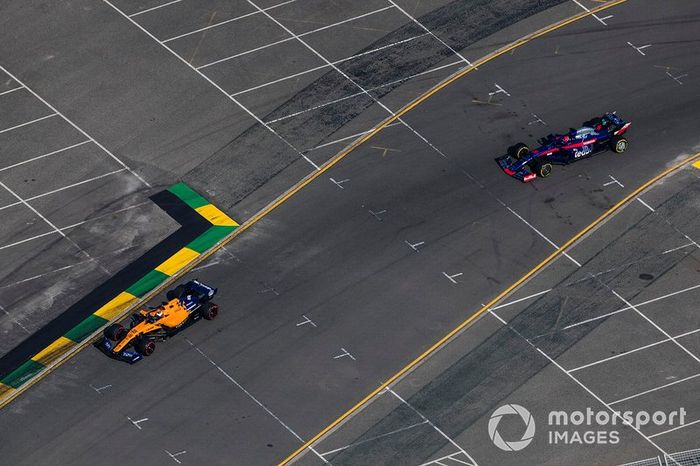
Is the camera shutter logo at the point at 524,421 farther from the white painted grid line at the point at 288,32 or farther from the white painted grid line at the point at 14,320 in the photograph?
the white painted grid line at the point at 288,32

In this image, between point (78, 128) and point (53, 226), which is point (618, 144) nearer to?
point (78, 128)

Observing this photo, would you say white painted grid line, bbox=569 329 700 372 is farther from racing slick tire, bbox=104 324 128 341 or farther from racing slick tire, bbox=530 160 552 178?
racing slick tire, bbox=104 324 128 341

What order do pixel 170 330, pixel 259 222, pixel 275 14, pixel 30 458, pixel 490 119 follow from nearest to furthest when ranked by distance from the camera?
pixel 30 458 → pixel 170 330 → pixel 259 222 → pixel 490 119 → pixel 275 14

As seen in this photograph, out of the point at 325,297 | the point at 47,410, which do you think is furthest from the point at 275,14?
the point at 47,410

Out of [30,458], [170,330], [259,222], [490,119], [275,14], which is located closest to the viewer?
[30,458]

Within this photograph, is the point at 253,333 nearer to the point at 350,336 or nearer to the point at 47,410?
the point at 350,336

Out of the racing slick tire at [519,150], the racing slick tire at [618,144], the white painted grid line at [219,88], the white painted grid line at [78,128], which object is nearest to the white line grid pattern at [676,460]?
the racing slick tire at [519,150]

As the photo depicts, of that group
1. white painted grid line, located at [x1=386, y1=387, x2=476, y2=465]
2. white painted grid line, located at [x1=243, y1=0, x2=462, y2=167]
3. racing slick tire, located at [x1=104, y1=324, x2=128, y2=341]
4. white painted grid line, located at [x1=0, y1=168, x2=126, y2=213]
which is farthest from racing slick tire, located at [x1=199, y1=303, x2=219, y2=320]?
white painted grid line, located at [x1=243, y1=0, x2=462, y2=167]
